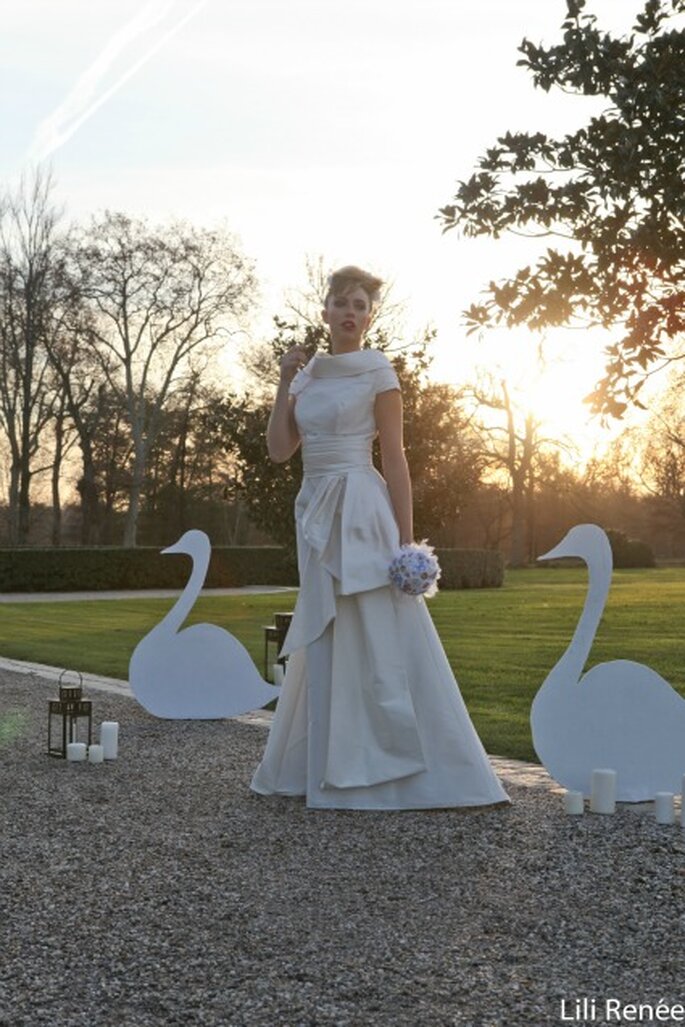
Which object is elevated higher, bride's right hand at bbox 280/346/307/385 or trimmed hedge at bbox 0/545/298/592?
bride's right hand at bbox 280/346/307/385

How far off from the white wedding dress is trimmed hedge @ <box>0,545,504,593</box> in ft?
77.7

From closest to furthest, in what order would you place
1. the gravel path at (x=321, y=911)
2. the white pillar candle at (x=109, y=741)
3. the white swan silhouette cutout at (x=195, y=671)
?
the gravel path at (x=321, y=911), the white pillar candle at (x=109, y=741), the white swan silhouette cutout at (x=195, y=671)

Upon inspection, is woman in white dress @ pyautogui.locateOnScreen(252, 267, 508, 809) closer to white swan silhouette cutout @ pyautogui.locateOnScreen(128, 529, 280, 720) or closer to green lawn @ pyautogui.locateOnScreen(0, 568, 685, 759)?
green lawn @ pyautogui.locateOnScreen(0, 568, 685, 759)

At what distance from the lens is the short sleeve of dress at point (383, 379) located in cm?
586

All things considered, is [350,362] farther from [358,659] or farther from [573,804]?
[573,804]

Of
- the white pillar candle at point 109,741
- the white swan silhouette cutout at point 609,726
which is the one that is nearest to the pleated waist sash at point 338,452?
the white swan silhouette cutout at point 609,726

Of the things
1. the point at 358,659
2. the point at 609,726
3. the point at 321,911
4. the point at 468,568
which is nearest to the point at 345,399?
the point at 358,659

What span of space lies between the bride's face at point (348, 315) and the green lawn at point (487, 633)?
281cm

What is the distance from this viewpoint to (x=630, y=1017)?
3.19 metres

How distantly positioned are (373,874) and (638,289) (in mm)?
4155

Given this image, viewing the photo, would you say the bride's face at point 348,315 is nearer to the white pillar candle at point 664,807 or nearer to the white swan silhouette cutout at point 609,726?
the white swan silhouette cutout at point 609,726

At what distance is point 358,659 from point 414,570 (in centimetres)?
49

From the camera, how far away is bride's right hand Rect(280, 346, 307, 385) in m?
5.93

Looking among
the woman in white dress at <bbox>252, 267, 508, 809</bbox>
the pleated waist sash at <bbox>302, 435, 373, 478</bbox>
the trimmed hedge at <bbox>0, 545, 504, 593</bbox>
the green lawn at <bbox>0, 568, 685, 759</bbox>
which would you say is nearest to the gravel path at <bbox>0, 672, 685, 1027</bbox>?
the woman in white dress at <bbox>252, 267, 508, 809</bbox>
